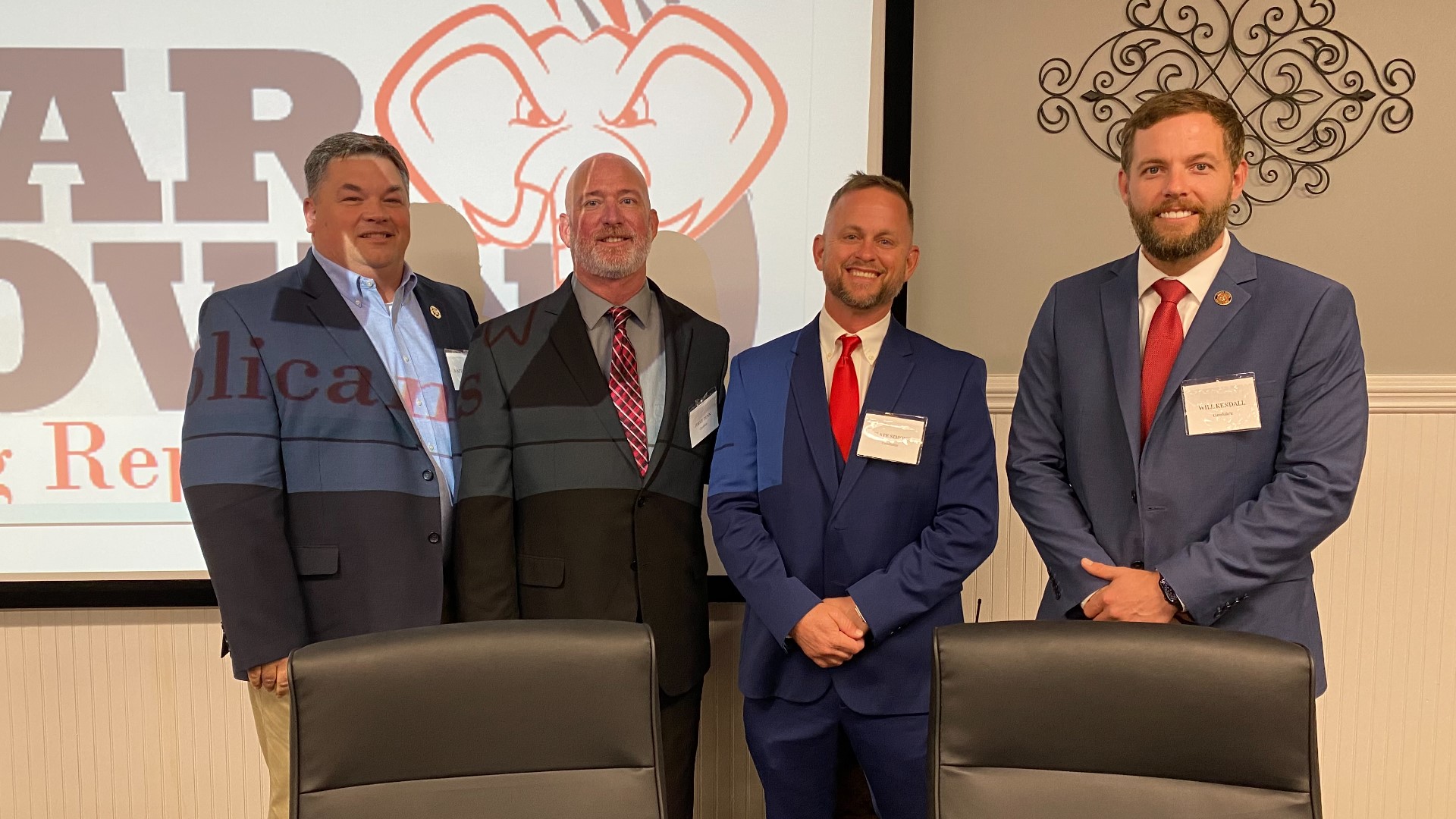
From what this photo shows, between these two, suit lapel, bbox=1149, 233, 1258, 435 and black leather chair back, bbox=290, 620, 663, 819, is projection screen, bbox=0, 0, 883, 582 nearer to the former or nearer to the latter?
suit lapel, bbox=1149, 233, 1258, 435

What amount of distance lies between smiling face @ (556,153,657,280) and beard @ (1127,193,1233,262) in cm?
106

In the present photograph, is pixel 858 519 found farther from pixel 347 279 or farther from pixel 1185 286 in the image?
pixel 347 279

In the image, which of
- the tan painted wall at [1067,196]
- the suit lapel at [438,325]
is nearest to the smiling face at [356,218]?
the suit lapel at [438,325]

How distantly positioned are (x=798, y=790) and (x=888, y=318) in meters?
1.04

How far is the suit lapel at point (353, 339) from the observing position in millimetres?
2111

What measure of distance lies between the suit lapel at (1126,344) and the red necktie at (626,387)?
0.99m

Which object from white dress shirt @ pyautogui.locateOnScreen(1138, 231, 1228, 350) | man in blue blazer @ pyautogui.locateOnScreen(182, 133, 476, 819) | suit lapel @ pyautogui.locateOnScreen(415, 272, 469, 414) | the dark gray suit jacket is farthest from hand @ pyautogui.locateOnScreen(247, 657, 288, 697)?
white dress shirt @ pyautogui.locateOnScreen(1138, 231, 1228, 350)

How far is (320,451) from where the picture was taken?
6.84 feet

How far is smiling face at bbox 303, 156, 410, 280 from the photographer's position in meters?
2.18

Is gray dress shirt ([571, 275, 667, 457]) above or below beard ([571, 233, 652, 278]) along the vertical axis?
below

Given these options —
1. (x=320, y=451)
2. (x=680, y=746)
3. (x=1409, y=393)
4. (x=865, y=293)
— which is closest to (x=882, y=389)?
(x=865, y=293)

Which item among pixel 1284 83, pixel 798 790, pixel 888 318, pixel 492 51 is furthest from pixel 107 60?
pixel 1284 83

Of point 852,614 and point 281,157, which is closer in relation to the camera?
point 852,614

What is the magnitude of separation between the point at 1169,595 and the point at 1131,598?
0.24 ft
